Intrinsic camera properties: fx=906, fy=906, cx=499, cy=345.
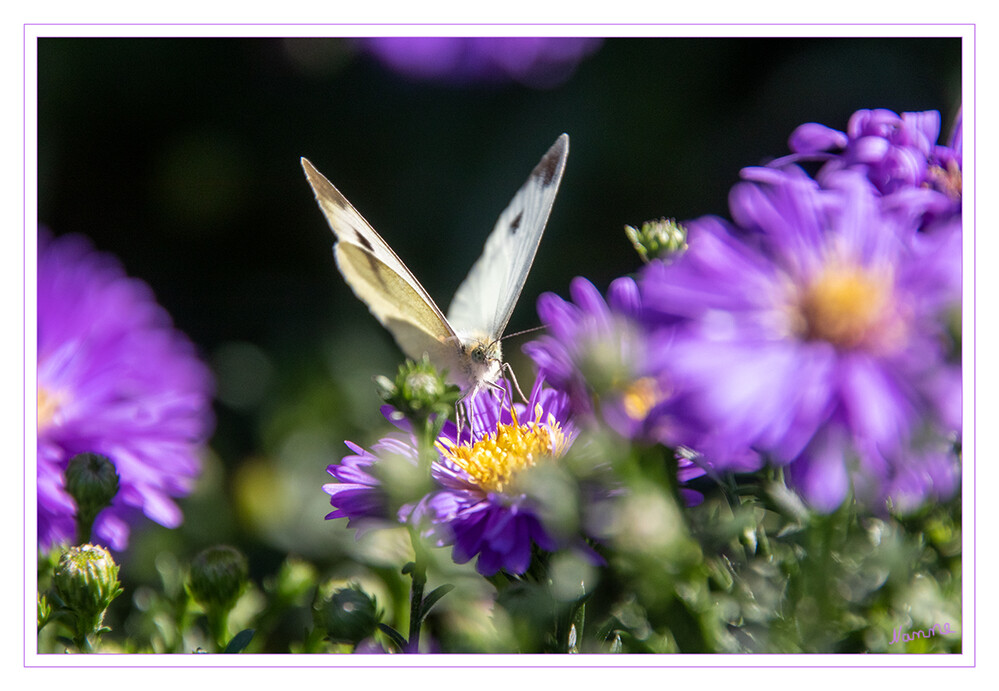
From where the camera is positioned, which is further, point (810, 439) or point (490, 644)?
point (490, 644)

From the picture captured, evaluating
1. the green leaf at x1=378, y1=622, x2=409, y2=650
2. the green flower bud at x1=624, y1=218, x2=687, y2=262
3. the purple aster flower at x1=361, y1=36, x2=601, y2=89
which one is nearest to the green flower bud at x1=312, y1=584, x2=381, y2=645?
the green leaf at x1=378, y1=622, x2=409, y2=650

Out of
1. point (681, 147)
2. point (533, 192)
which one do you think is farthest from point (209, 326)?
point (681, 147)

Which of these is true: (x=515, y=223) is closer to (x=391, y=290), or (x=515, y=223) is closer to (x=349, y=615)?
(x=391, y=290)

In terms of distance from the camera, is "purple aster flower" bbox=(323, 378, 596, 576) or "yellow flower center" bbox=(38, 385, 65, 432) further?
"yellow flower center" bbox=(38, 385, 65, 432)

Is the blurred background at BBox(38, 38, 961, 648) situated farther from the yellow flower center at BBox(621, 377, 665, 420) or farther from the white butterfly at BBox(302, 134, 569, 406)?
the yellow flower center at BBox(621, 377, 665, 420)
